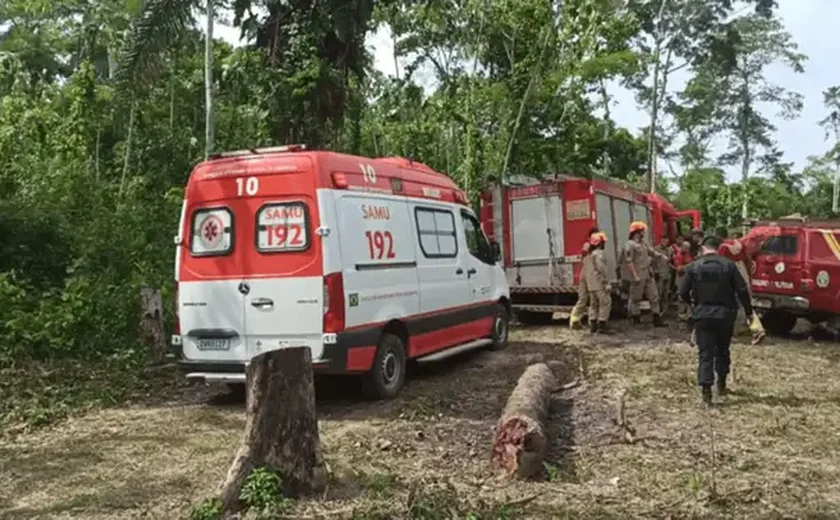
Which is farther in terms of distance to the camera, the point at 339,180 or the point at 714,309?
the point at 714,309

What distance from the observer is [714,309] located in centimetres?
Result: 823

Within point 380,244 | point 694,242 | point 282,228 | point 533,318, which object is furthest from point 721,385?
point 694,242

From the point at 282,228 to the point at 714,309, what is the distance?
14.2 ft

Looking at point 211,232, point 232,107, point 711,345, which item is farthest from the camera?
point 232,107

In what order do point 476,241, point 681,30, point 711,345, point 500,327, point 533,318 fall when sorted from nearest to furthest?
point 711,345 < point 476,241 < point 500,327 < point 533,318 < point 681,30

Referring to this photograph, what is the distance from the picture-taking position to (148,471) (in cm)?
592

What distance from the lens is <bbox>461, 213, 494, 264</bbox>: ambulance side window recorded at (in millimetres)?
10539

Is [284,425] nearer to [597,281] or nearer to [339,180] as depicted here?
[339,180]

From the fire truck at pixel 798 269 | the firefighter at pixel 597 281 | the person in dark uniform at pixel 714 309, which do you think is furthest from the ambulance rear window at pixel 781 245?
the person in dark uniform at pixel 714 309

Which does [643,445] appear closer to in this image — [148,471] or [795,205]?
[148,471]

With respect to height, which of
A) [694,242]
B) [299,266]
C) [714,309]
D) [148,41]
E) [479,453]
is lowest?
[479,453]

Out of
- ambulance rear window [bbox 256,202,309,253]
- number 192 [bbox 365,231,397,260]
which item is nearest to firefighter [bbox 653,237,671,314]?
number 192 [bbox 365,231,397,260]

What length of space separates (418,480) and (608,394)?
3620mm

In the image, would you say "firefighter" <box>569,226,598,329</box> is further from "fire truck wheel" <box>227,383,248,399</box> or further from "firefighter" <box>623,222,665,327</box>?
"fire truck wheel" <box>227,383,248,399</box>
